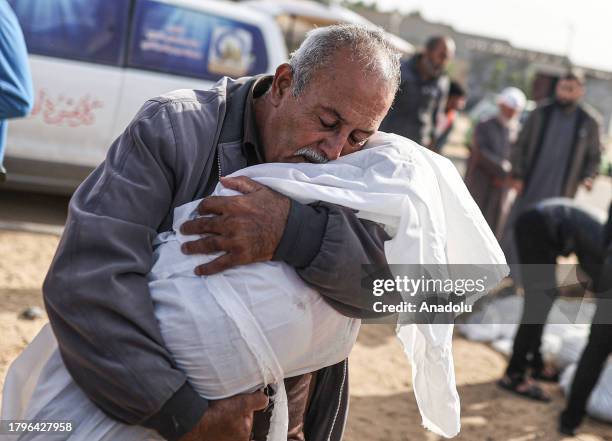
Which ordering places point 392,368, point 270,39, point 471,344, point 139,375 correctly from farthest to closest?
point 270,39 < point 471,344 < point 392,368 < point 139,375

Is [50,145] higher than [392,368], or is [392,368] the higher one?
[50,145]

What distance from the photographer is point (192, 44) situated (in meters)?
6.17

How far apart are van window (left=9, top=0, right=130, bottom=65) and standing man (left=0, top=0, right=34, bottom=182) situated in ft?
9.97

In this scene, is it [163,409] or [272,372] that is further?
[272,372]

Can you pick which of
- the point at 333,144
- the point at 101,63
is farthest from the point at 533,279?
the point at 101,63

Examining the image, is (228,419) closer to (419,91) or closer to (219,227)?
(219,227)

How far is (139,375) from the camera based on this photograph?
4.46 ft

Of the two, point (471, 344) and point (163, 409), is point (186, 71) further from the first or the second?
point (163, 409)

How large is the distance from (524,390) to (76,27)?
14.3 ft

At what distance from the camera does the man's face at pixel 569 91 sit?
637cm

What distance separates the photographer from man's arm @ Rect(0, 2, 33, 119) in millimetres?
2660

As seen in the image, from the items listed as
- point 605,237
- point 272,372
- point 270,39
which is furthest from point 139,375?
point 270,39

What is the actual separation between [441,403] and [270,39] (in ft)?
17.4

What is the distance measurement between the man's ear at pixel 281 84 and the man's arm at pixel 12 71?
4.70 feet
